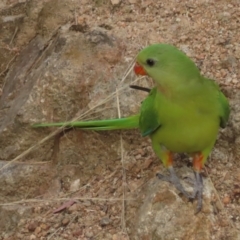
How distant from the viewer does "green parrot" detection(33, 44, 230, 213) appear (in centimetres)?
284

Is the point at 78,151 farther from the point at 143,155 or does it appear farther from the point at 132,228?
the point at 132,228

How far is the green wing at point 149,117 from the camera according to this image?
2.98 meters

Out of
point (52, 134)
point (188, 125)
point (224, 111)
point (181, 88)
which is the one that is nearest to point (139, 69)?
point (181, 88)

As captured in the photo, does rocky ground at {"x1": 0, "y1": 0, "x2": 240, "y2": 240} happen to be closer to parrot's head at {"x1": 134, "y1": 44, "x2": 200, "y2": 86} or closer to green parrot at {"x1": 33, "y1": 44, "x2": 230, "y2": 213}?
green parrot at {"x1": 33, "y1": 44, "x2": 230, "y2": 213}

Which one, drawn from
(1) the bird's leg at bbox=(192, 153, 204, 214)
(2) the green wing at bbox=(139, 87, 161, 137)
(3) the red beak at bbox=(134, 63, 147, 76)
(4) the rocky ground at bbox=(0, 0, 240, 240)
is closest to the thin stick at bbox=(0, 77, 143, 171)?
(4) the rocky ground at bbox=(0, 0, 240, 240)

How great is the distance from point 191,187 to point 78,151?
78 cm

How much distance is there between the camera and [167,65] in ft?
9.26

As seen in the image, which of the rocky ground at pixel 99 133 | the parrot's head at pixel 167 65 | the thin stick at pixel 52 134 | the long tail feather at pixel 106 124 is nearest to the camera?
the parrot's head at pixel 167 65

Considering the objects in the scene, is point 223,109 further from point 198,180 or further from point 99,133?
point 99,133

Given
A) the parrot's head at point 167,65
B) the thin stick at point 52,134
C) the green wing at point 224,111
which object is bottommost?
the thin stick at point 52,134

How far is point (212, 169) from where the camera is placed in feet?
10.6

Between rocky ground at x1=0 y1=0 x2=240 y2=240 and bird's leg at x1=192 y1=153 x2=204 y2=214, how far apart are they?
39mm

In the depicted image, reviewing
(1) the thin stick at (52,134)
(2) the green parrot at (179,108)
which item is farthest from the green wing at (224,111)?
(1) the thin stick at (52,134)

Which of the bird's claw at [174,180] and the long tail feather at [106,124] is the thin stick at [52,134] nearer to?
the long tail feather at [106,124]
